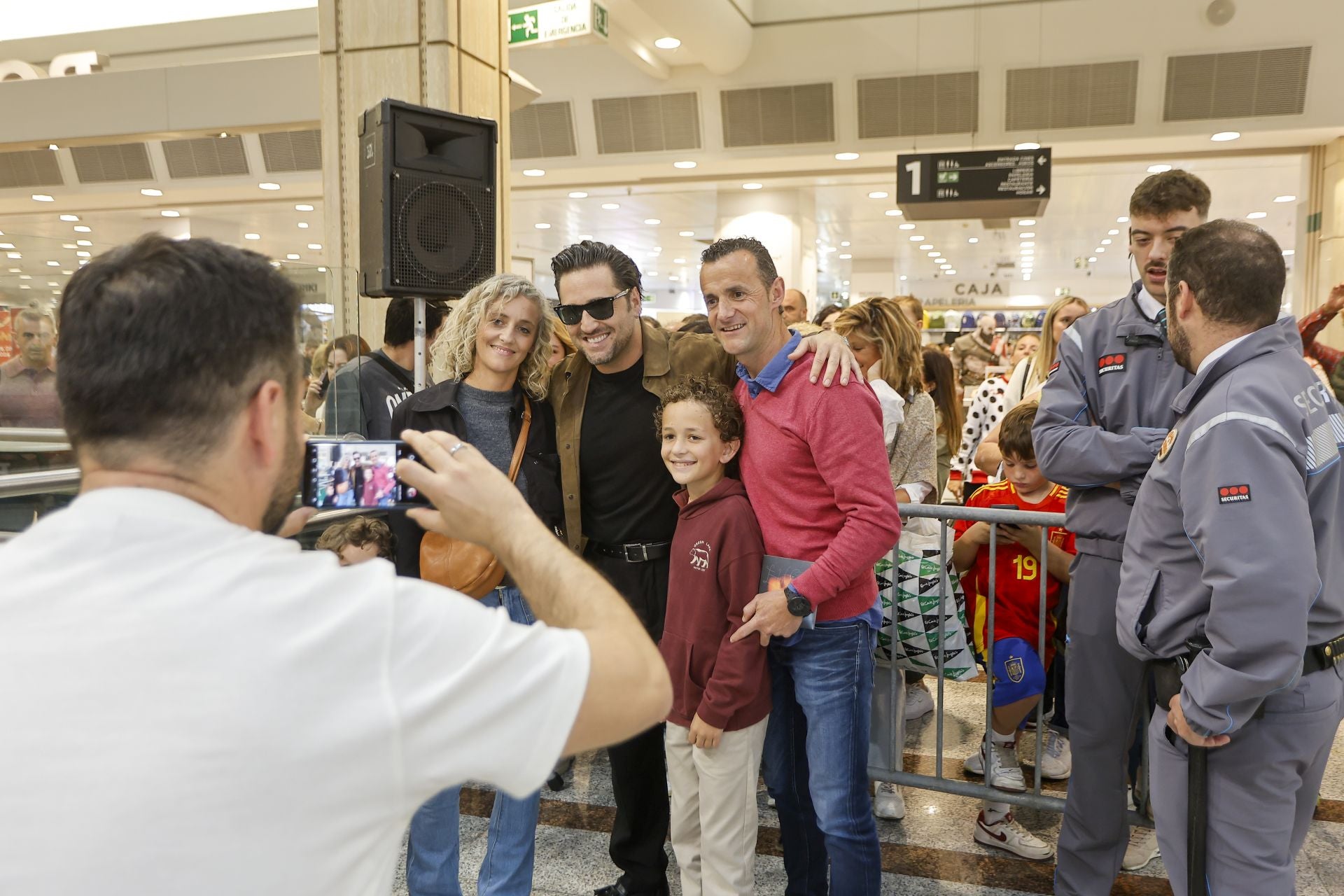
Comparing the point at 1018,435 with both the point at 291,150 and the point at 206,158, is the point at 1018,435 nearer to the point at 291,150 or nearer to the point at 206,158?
the point at 291,150

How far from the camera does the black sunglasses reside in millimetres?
2584

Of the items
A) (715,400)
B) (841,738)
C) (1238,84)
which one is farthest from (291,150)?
(841,738)

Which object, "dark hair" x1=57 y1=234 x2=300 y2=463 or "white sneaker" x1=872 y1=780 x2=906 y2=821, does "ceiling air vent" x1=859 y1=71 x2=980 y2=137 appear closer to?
"white sneaker" x1=872 y1=780 x2=906 y2=821

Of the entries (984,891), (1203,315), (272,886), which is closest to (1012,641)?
(984,891)

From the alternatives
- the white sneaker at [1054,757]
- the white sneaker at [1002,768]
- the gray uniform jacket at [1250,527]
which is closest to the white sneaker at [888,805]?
the white sneaker at [1002,768]

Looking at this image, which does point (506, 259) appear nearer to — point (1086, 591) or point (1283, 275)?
point (1086, 591)

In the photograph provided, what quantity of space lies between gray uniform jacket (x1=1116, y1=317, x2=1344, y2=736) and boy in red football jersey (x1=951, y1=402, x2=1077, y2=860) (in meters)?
1.12

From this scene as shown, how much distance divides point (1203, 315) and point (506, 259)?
3619 mm

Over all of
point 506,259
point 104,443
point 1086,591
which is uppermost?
point 506,259

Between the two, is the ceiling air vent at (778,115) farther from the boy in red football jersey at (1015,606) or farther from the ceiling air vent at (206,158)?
A: the boy in red football jersey at (1015,606)

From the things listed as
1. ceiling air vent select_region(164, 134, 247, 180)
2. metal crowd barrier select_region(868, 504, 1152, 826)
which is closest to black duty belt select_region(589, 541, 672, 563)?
metal crowd barrier select_region(868, 504, 1152, 826)

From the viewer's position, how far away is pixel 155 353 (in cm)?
91

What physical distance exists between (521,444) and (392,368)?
1756 mm

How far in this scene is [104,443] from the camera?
0.92m
